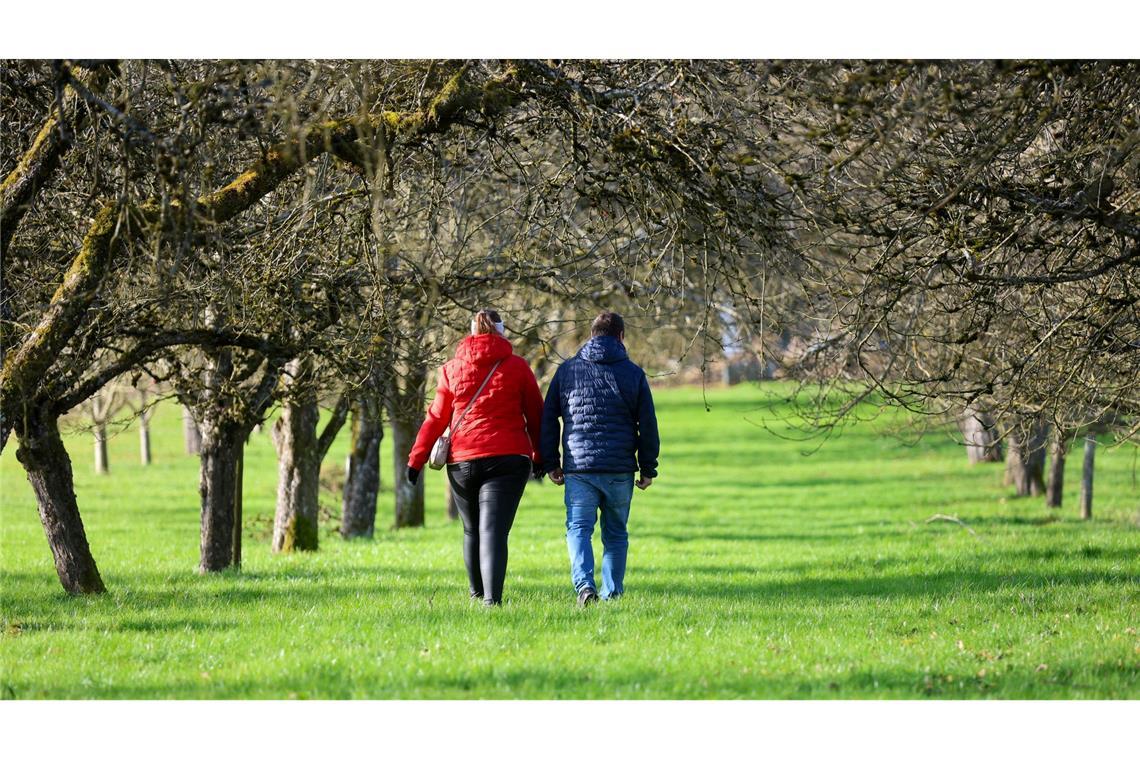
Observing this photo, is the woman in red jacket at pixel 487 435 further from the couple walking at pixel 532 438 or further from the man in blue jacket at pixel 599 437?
the man in blue jacket at pixel 599 437

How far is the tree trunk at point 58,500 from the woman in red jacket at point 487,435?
2733 mm

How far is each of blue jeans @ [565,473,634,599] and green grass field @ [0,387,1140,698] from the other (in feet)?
1.13

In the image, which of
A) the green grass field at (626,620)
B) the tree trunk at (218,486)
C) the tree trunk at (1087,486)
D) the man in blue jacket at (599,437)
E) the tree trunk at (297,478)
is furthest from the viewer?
the tree trunk at (1087,486)

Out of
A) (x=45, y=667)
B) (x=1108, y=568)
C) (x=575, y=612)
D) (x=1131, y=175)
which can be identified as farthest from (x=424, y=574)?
(x=1131, y=175)

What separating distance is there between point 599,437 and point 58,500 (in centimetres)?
409

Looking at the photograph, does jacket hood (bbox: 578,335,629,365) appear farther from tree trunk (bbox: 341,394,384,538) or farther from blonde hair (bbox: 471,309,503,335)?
tree trunk (bbox: 341,394,384,538)

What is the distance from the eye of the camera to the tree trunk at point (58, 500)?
973cm

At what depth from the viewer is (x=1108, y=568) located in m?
11.7

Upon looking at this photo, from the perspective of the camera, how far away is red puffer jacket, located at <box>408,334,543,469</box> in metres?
9.15

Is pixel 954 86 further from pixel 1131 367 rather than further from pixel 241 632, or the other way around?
pixel 241 632

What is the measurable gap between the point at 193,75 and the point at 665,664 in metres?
4.62

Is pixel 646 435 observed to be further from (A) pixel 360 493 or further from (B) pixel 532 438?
(A) pixel 360 493

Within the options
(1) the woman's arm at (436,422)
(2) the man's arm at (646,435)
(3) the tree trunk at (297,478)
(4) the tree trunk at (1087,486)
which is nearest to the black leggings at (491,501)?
(1) the woman's arm at (436,422)

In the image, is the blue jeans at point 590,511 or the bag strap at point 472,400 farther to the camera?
the blue jeans at point 590,511
